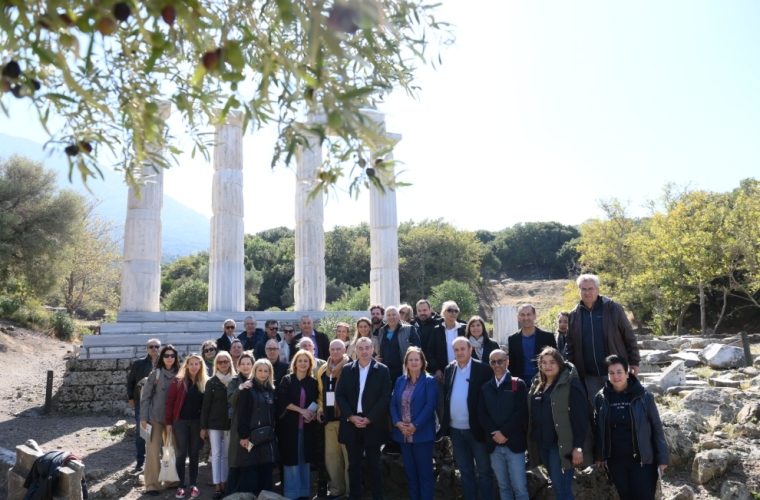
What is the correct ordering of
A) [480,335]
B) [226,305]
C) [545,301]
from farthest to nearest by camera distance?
[545,301] < [226,305] < [480,335]

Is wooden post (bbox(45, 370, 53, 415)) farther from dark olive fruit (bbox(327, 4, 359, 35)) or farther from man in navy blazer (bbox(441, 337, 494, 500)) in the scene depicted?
dark olive fruit (bbox(327, 4, 359, 35))

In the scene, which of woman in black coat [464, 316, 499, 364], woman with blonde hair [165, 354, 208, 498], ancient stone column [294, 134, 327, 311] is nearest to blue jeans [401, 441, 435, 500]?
woman in black coat [464, 316, 499, 364]

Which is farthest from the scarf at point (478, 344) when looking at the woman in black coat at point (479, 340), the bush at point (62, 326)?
the bush at point (62, 326)

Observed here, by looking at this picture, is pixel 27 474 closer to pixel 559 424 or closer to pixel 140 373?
pixel 140 373

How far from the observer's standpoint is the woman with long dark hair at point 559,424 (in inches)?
205

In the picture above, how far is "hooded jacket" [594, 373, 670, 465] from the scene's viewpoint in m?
4.84

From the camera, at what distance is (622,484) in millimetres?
5059

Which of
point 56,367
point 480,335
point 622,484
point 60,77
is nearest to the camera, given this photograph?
point 60,77

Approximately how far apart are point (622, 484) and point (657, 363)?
11.4 m

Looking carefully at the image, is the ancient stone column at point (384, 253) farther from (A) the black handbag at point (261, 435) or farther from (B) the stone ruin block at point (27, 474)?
(B) the stone ruin block at point (27, 474)

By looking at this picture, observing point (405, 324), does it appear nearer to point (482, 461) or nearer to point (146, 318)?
point (482, 461)

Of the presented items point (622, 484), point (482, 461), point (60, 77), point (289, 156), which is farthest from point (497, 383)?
point (60, 77)

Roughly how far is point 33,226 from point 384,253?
48.7 ft

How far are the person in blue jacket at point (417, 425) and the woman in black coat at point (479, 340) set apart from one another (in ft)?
2.97
